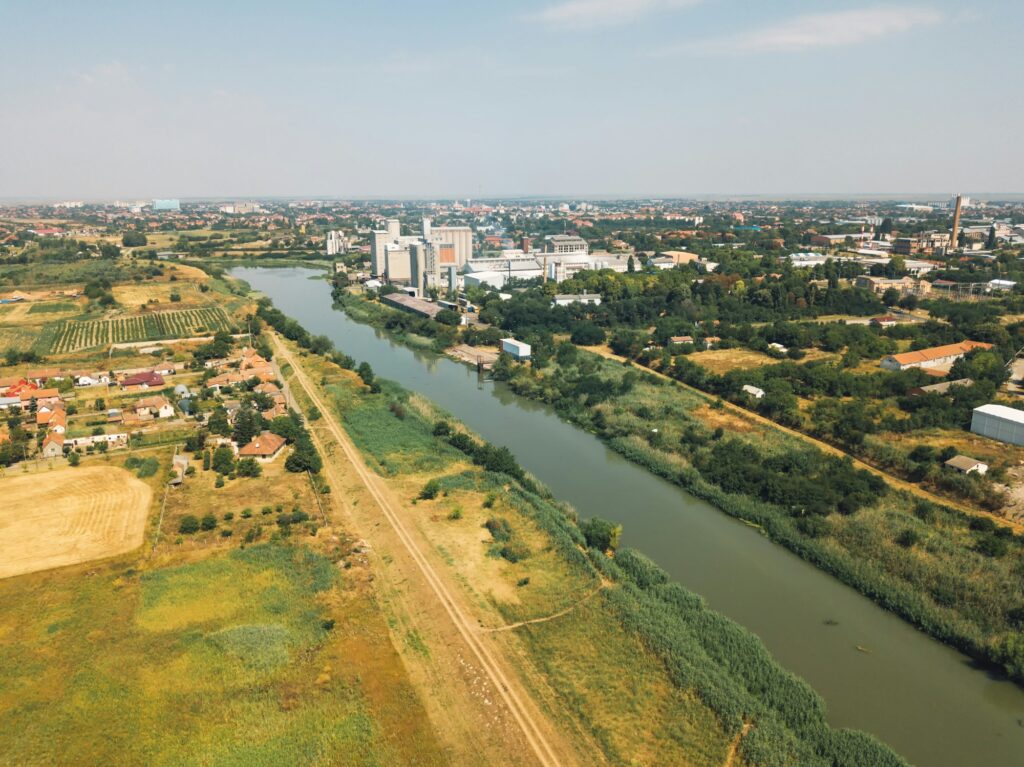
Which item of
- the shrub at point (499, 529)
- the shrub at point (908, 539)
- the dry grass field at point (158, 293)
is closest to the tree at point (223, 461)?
the shrub at point (499, 529)

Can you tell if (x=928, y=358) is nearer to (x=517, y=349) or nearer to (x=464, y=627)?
(x=517, y=349)

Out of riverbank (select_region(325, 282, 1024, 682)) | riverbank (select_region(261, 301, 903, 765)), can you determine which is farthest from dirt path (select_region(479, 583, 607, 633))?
riverbank (select_region(325, 282, 1024, 682))

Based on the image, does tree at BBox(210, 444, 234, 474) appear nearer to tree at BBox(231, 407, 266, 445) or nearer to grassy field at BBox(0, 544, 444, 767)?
tree at BBox(231, 407, 266, 445)

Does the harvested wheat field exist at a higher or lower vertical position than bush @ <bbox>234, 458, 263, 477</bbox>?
lower

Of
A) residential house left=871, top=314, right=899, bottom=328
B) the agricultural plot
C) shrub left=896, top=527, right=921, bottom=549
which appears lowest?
shrub left=896, top=527, right=921, bottom=549

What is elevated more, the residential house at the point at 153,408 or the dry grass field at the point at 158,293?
the dry grass field at the point at 158,293

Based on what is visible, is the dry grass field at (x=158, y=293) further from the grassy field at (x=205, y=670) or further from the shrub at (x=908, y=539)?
the shrub at (x=908, y=539)
